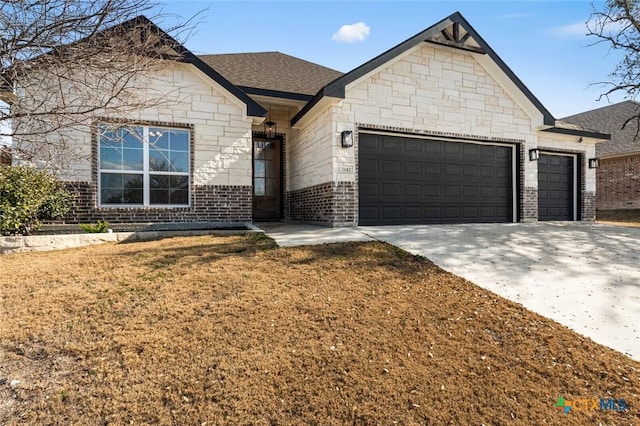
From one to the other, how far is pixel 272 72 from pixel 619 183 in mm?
19821

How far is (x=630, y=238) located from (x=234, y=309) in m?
8.73

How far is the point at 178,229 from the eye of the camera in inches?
296

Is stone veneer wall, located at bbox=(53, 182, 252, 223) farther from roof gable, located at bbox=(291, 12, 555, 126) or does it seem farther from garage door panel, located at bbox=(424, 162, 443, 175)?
garage door panel, located at bbox=(424, 162, 443, 175)

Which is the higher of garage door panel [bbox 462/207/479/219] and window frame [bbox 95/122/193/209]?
window frame [bbox 95/122/193/209]

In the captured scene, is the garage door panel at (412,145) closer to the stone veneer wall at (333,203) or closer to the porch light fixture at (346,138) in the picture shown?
the porch light fixture at (346,138)

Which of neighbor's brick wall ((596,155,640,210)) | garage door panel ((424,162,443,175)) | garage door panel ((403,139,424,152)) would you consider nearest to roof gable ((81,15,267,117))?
garage door panel ((403,139,424,152))

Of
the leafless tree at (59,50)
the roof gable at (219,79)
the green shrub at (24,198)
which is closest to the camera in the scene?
the leafless tree at (59,50)

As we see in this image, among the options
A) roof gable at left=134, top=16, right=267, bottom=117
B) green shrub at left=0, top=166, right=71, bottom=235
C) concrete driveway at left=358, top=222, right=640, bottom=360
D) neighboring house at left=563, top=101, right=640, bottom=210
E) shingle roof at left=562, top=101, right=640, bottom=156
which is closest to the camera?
concrete driveway at left=358, top=222, right=640, bottom=360

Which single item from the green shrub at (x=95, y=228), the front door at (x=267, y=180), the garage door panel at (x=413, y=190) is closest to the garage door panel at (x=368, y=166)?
the garage door panel at (x=413, y=190)

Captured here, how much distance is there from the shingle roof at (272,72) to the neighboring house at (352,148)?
112 mm

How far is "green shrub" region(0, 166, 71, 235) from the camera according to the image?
606 cm

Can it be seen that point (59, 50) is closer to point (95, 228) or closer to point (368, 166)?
point (95, 228)

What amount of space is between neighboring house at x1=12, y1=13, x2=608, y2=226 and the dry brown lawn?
4.27 metres

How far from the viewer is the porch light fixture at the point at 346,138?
831cm
